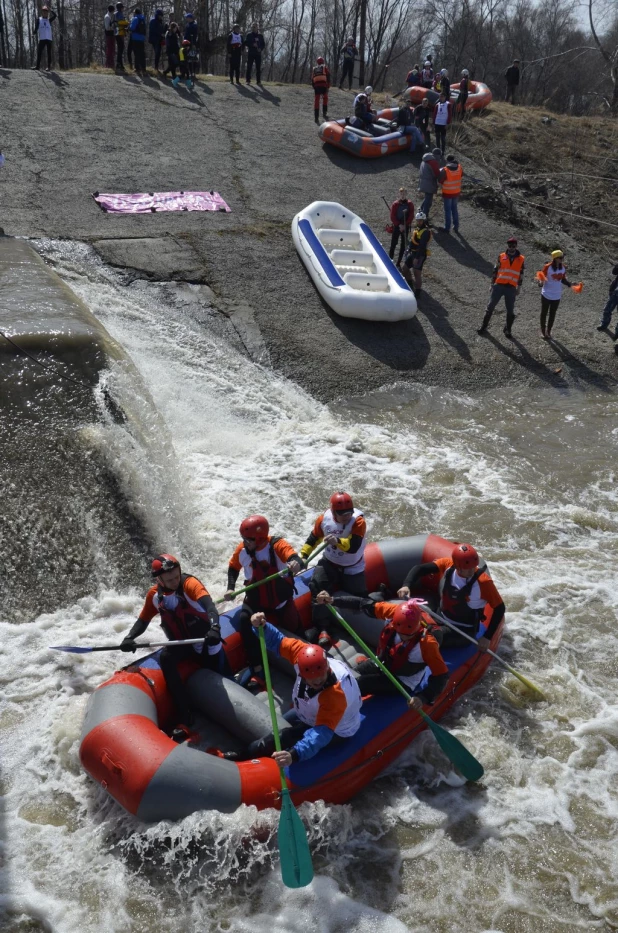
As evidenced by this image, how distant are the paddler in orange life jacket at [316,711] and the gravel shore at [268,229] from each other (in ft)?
19.5

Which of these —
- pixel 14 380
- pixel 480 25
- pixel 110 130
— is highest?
pixel 480 25

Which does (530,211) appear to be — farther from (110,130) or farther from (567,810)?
(567,810)

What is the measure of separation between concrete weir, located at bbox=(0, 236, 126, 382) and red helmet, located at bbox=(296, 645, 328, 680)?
4360 millimetres

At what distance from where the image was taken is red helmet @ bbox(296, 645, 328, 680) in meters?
4.67

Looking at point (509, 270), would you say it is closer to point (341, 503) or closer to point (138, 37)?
point (341, 503)

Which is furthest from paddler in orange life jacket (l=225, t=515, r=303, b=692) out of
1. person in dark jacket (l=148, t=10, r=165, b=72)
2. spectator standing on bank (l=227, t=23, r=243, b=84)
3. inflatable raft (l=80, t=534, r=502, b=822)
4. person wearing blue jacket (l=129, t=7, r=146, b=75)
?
spectator standing on bank (l=227, t=23, r=243, b=84)

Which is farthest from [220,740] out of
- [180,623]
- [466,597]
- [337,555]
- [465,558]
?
[465,558]

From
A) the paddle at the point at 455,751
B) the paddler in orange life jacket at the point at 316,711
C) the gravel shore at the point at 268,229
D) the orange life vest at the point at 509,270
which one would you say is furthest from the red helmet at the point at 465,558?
the orange life vest at the point at 509,270

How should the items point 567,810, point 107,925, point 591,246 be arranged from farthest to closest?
point 591,246 → point 567,810 → point 107,925

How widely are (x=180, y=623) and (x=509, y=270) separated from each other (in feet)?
25.9

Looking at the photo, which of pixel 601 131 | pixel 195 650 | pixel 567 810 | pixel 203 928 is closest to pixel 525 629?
pixel 567 810

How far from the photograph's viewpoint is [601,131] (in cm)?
1981

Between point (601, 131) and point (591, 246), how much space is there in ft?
21.8

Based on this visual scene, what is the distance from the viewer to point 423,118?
16.8 meters
